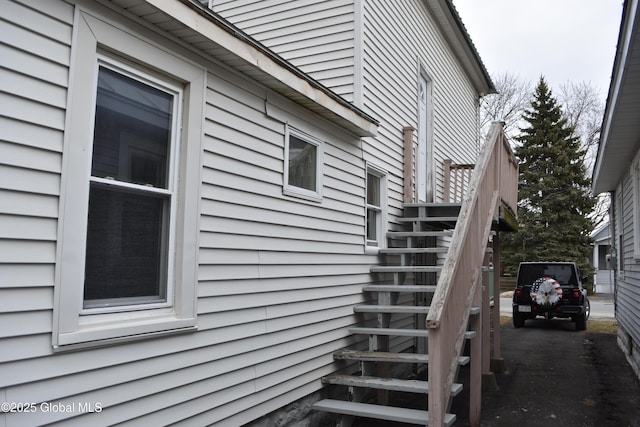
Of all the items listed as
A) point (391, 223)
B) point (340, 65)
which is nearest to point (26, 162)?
point (340, 65)

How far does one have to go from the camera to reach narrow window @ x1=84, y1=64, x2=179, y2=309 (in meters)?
3.06

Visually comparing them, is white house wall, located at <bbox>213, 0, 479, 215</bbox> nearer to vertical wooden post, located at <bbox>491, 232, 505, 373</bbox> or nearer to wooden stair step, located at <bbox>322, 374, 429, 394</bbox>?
vertical wooden post, located at <bbox>491, 232, 505, 373</bbox>

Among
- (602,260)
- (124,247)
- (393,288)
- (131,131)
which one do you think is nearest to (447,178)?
(393,288)

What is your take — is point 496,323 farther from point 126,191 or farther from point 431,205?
point 126,191

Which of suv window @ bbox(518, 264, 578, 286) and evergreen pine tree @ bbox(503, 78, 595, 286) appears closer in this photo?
suv window @ bbox(518, 264, 578, 286)

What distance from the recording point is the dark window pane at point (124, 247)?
3.02 metres

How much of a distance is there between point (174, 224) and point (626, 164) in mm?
8785

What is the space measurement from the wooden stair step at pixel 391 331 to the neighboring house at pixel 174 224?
17 centimetres

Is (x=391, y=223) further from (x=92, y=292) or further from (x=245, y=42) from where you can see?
(x=92, y=292)

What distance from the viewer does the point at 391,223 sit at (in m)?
7.52

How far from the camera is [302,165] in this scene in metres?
5.36

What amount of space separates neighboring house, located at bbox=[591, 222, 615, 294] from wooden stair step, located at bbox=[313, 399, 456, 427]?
28.3m

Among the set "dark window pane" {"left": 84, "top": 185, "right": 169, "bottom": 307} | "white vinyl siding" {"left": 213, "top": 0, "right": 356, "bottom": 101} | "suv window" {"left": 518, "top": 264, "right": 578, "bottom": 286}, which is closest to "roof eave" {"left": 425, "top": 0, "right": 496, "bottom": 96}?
"white vinyl siding" {"left": 213, "top": 0, "right": 356, "bottom": 101}

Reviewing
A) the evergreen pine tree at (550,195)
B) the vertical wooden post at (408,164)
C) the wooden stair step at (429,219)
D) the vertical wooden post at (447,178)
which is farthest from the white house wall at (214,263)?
→ the evergreen pine tree at (550,195)
